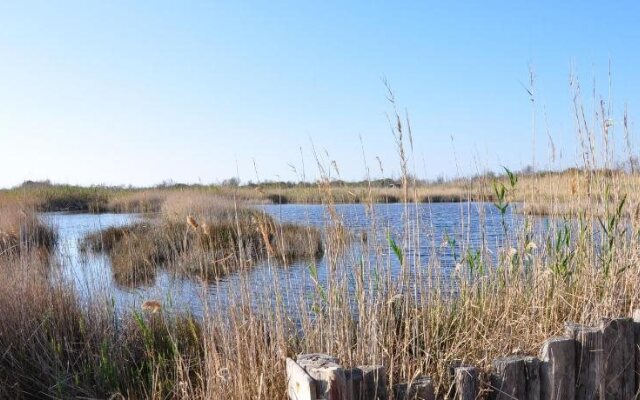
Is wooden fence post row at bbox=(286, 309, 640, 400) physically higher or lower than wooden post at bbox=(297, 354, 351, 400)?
lower

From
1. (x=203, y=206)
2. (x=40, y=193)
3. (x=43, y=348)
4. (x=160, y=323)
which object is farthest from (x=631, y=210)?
(x=40, y=193)

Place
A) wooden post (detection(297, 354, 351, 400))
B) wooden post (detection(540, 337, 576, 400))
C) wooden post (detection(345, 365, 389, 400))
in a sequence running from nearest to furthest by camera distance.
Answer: wooden post (detection(297, 354, 351, 400)) → wooden post (detection(345, 365, 389, 400)) → wooden post (detection(540, 337, 576, 400))

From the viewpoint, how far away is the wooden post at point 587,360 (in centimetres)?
238

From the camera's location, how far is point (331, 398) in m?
1.78

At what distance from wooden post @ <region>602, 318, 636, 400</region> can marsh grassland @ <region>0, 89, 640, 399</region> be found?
0.27 meters

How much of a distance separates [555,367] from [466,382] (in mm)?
450

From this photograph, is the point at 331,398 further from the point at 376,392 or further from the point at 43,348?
the point at 43,348

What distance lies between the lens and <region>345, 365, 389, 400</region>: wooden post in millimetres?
1943

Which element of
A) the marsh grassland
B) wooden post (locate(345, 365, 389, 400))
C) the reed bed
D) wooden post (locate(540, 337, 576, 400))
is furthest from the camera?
the reed bed

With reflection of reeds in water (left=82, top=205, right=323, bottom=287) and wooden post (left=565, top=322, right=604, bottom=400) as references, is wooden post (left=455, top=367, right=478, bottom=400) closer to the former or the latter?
wooden post (left=565, top=322, right=604, bottom=400)

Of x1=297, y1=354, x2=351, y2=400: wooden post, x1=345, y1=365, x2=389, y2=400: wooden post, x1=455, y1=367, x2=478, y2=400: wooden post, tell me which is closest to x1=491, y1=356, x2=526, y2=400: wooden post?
x1=455, y1=367, x2=478, y2=400: wooden post

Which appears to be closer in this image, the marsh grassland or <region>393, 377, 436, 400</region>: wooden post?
<region>393, 377, 436, 400</region>: wooden post

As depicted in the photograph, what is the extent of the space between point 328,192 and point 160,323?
242 centimetres

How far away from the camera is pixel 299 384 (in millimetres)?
1869
